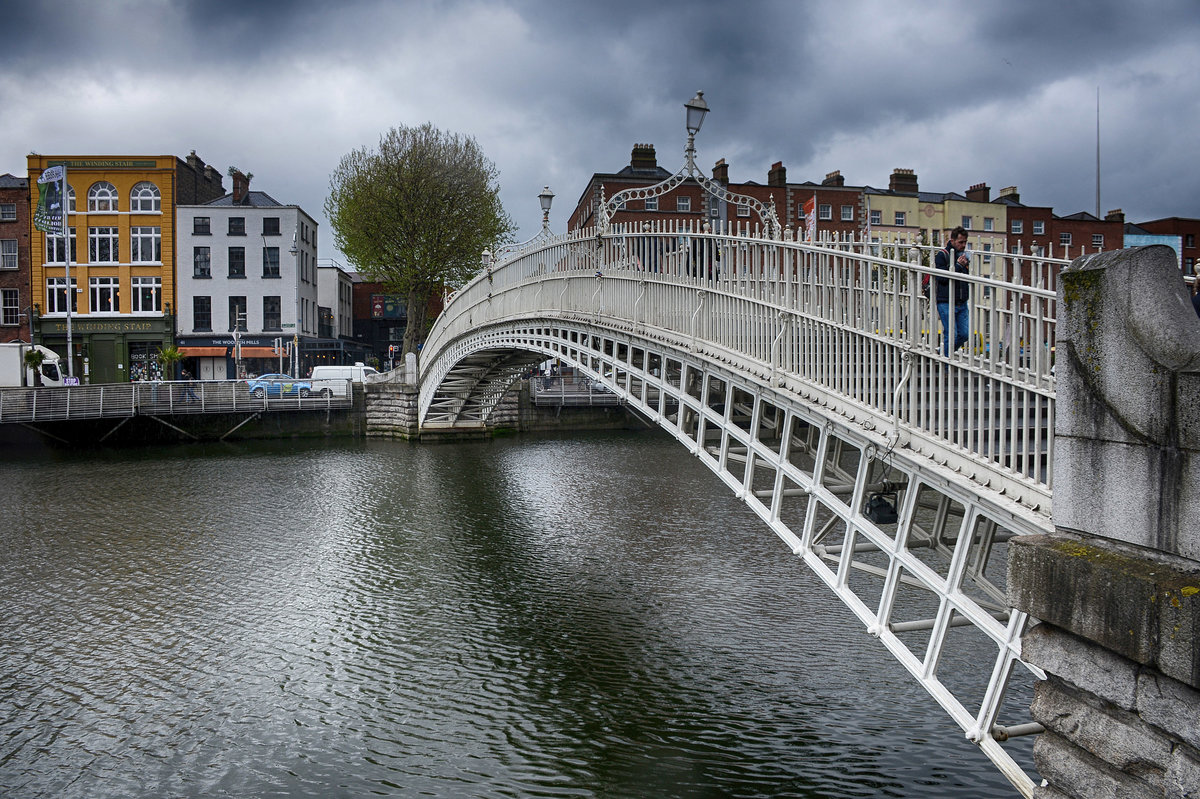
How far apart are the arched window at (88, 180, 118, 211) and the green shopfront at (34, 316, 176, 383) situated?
6134 millimetres

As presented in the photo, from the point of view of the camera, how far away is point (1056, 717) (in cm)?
437

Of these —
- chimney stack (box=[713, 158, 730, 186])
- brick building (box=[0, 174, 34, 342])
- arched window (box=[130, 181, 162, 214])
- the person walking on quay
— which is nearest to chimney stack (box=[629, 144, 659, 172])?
chimney stack (box=[713, 158, 730, 186])

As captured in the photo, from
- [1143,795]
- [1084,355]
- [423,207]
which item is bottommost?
[1143,795]

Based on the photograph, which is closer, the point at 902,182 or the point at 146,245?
the point at 146,245

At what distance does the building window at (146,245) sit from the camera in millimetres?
48188

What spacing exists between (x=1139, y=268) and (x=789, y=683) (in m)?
6.08

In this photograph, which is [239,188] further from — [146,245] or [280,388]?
[280,388]

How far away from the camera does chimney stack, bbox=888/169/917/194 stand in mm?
52438

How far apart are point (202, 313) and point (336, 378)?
15.2 m

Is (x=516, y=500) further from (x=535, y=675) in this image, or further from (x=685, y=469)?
(x=535, y=675)

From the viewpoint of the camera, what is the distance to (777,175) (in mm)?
52000

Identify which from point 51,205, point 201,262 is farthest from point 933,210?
point 51,205

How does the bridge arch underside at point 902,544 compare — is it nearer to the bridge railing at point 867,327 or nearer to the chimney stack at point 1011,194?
the bridge railing at point 867,327

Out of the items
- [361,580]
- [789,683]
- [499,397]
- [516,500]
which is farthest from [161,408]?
[789,683]
